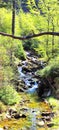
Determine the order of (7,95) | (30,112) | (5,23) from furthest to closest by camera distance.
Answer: (5,23) < (7,95) < (30,112)

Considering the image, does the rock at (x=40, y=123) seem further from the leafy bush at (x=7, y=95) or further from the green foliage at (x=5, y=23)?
the green foliage at (x=5, y=23)

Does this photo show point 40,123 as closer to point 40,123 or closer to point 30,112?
point 40,123

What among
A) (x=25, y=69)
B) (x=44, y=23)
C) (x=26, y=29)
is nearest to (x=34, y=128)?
(x=25, y=69)

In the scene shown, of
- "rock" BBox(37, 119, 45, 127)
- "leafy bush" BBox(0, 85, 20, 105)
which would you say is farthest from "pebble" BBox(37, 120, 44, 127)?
"leafy bush" BBox(0, 85, 20, 105)

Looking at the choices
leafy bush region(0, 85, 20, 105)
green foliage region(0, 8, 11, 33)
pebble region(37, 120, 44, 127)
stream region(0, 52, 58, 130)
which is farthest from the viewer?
green foliage region(0, 8, 11, 33)

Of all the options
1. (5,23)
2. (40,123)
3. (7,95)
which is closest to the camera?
(40,123)

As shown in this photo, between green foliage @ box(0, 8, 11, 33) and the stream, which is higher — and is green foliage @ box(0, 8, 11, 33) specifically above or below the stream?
above

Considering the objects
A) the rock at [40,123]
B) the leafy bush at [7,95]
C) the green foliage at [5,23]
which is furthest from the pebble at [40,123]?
the green foliage at [5,23]

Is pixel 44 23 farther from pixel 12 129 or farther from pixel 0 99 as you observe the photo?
pixel 12 129

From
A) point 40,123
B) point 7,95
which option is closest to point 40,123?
point 40,123

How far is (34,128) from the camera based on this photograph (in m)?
17.4

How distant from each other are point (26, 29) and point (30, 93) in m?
27.9

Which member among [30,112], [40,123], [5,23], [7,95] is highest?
[5,23]

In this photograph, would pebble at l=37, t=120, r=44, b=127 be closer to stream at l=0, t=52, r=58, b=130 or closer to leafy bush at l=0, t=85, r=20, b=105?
stream at l=0, t=52, r=58, b=130
